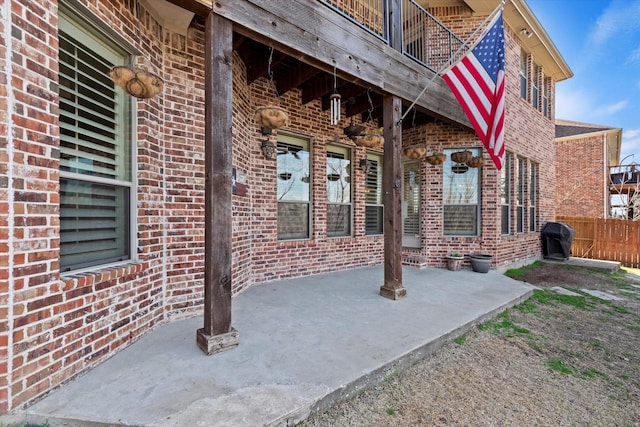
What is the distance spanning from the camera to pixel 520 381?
255cm

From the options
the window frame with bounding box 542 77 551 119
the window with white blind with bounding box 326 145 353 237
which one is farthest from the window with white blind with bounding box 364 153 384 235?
the window frame with bounding box 542 77 551 119

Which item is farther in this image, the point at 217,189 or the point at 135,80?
the point at 217,189

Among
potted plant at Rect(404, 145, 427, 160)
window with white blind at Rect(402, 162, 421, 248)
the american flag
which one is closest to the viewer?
the american flag

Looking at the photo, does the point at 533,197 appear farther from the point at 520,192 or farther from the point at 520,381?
the point at 520,381

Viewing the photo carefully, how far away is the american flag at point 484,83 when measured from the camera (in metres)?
3.91

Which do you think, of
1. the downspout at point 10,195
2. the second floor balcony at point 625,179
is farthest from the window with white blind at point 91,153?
the second floor balcony at point 625,179

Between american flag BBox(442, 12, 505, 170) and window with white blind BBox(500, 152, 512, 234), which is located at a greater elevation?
american flag BBox(442, 12, 505, 170)

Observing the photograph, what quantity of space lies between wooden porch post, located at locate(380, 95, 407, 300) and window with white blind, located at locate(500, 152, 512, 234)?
4288 millimetres

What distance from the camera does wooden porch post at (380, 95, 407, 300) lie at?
4.10m

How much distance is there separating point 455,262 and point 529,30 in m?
5.81

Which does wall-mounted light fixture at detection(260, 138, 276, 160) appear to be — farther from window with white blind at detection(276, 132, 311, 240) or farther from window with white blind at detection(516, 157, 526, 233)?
window with white blind at detection(516, 157, 526, 233)

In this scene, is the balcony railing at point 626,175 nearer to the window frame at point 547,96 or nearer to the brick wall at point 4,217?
the window frame at point 547,96

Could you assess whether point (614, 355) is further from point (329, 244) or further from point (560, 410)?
point (329, 244)

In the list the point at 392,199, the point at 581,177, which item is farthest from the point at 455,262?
the point at 581,177
